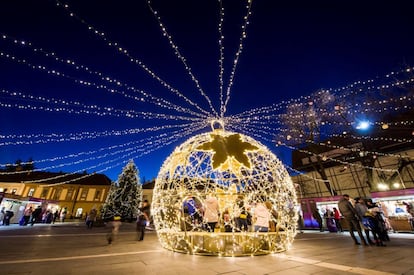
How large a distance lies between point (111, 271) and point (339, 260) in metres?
4.54

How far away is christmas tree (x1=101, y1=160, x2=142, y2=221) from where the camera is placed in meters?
19.8

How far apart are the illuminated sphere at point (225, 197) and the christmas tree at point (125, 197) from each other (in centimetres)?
1626

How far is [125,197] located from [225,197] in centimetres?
1738

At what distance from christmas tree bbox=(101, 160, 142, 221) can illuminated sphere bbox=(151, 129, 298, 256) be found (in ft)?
53.4

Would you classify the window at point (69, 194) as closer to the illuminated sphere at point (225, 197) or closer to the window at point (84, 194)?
the window at point (84, 194)

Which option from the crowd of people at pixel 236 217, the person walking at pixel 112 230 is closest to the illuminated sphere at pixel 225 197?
the crowd of people at pixel 236 217

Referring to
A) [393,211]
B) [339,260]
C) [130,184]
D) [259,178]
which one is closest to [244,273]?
[339,260]

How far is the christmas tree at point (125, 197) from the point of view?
19.8m

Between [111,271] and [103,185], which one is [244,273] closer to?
[111,271]

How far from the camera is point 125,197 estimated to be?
20.5m

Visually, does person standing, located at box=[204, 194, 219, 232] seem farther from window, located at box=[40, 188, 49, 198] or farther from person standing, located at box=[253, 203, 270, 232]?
window, located at box=[40, 188, 49, 198]

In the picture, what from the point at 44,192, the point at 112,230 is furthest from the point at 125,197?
the point at 44,192

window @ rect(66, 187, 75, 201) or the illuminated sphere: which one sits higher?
window @ rect(66, 187, 75, 201)

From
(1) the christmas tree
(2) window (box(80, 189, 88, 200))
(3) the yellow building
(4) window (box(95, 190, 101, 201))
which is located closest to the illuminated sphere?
(1) the christmas tree
